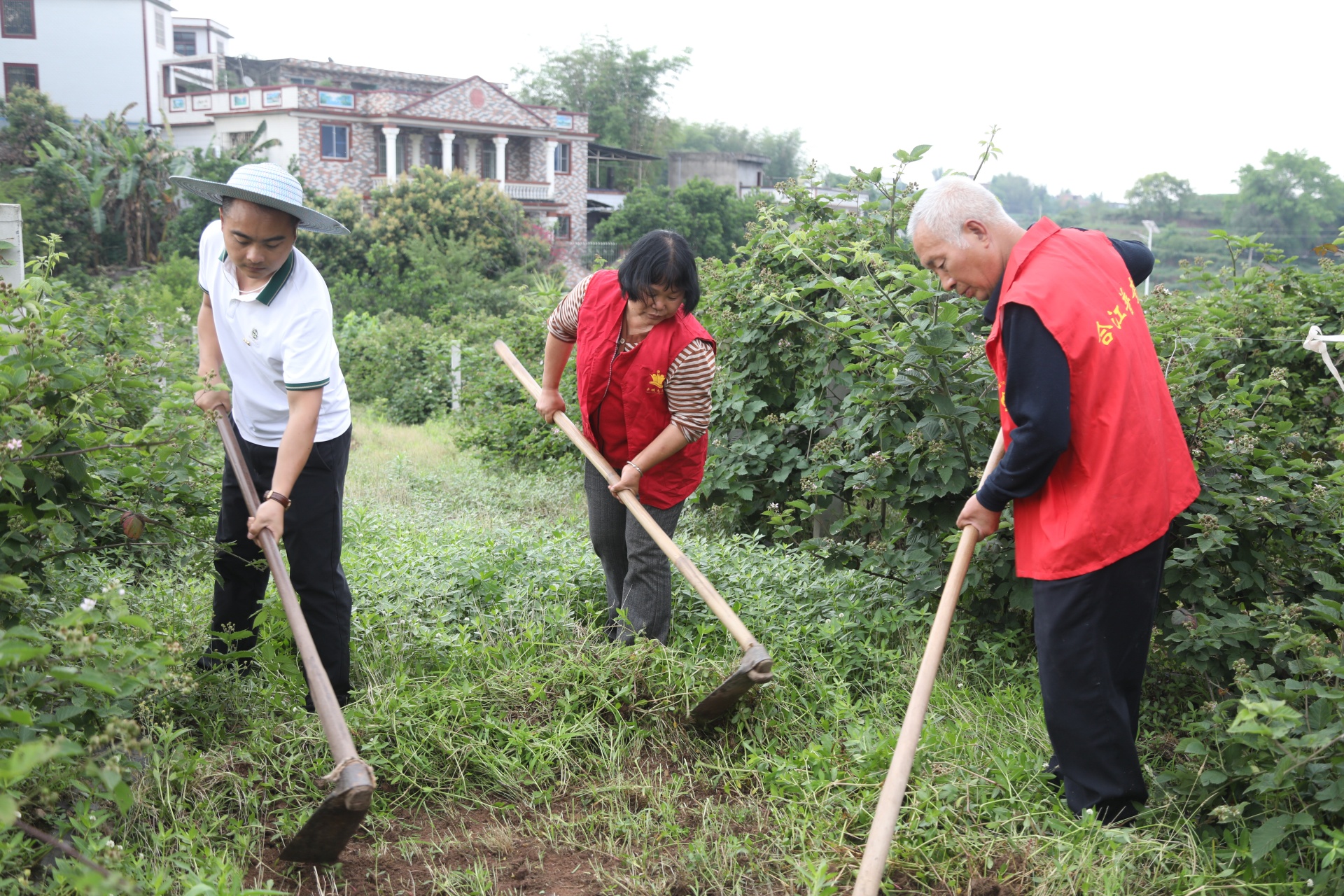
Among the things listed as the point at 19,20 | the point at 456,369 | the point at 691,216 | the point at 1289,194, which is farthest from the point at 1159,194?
the point at 19,20

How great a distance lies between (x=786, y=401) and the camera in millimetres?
5410

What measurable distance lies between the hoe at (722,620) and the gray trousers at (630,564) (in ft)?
0.28

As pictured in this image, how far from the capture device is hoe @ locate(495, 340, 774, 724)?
9.86 feet

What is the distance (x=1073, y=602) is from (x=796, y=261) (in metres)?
2.99

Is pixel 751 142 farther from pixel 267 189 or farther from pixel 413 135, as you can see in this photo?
pixel 267 189

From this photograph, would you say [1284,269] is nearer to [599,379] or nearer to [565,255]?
[599,379]

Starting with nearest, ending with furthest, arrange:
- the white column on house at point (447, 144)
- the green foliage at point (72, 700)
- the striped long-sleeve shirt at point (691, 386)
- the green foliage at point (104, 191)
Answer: the green foliage at point (72, 700) → the striped long-sleeve shirt at point (691, 386) → the green foliage at point (104, 191) → the white column on house at point (447, 144)

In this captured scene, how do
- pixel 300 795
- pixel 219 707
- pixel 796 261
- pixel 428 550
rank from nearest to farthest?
pixel 300 795
pixel 219 707
pixel 428 550
pixel 796 261

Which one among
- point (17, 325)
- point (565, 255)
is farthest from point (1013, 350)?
point (565, 255)

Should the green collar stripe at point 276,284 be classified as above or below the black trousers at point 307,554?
above

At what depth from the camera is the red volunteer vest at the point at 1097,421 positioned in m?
2.42

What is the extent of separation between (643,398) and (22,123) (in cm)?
2992

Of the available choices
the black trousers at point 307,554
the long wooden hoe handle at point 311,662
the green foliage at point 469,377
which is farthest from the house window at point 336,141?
the long wooden hoe handle at point 311,662

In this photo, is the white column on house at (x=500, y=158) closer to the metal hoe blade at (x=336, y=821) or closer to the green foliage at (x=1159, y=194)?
the green foliage at (x=1159, y=194)
